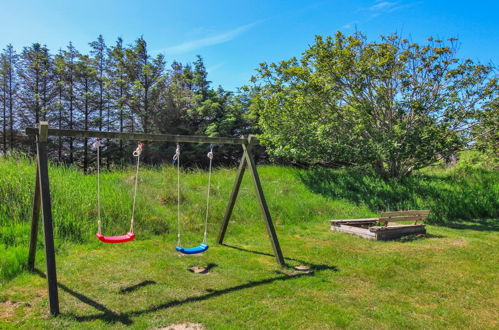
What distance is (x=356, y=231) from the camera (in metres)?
7.80

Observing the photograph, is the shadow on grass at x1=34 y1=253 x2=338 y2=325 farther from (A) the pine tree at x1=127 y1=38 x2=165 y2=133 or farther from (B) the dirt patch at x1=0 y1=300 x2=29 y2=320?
(A) the pine tree at x1=127 y1=38 x2=165 y2=133

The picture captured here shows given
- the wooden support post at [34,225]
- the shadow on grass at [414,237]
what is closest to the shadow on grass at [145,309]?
the wooden support post at [34,225]

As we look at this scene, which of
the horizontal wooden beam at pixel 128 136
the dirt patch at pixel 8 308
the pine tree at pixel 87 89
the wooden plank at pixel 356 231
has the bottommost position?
the dirt patch at pixel 8 308

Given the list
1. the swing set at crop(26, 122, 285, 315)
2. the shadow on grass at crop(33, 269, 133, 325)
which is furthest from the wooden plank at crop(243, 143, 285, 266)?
the shadow on grass at crop(33, 269, 133, 325)

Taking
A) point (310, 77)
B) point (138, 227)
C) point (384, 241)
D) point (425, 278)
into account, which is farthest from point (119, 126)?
point (425, 278)

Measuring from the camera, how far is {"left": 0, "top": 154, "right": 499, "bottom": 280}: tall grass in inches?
256

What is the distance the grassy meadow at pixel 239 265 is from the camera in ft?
12.3

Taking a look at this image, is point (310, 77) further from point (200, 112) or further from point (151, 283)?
point (200, 112)

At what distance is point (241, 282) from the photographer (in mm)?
4730

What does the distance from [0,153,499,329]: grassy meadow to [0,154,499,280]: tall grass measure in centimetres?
4

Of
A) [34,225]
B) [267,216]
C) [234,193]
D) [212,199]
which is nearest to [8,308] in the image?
[34,225]

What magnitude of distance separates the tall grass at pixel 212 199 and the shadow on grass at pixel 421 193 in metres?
0.03

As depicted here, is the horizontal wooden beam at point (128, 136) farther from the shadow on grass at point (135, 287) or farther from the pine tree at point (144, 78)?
the pine tree at point (144, 78)

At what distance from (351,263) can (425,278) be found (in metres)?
1.09
